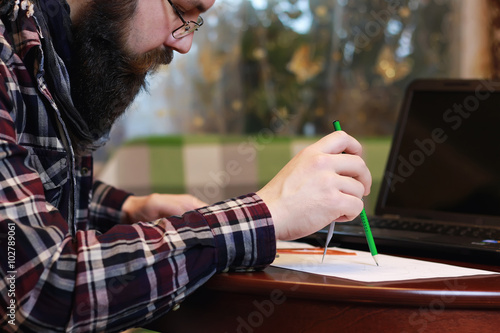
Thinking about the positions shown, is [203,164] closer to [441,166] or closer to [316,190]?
[441,166]

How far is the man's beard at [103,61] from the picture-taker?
39.8 inches

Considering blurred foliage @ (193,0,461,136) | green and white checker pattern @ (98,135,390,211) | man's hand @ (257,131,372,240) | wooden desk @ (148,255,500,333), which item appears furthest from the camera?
blurred foliage @ (193,0,461,136)

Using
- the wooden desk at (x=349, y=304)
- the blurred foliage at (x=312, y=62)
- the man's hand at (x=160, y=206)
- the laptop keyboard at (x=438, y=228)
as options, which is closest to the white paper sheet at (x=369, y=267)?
the wooden desk at (x=349, y=304)

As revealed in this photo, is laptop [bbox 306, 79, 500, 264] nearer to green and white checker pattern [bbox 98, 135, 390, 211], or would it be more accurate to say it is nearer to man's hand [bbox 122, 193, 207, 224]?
man's hand [bbox 122, 193, 207, 224]

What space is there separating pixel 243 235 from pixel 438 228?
0.40 meters

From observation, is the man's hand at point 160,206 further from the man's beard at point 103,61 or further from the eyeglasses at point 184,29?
the eyeglasses at point 184,29

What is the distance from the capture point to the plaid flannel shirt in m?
0.66

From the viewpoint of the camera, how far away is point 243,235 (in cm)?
74

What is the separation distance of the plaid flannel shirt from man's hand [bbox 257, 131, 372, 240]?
28mm

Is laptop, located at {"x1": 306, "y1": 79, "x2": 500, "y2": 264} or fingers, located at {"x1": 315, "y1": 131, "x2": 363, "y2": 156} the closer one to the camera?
fingers, located at {"x1": 315, "y1": 131, "x2": 363, "y2": 156}

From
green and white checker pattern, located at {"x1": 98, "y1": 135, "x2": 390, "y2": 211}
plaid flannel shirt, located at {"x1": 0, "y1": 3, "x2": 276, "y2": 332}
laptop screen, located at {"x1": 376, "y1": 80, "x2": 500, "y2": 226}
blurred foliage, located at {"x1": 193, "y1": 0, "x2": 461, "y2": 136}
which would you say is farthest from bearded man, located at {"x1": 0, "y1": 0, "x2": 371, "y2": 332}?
blurred foliage, located at {"x1": 193, "y1": 0, "x2": 461, "y2": 136}

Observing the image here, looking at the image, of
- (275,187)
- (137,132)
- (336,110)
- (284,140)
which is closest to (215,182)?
(284,140)

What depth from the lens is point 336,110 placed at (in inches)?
98.3

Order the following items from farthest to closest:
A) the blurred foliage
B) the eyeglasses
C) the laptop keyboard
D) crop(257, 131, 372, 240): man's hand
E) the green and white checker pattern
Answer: the blurred foliage
the green and white checker pattern
the eyeglasses
the laptop keyboard
crop(257, 131, 372, 240): man's hand
